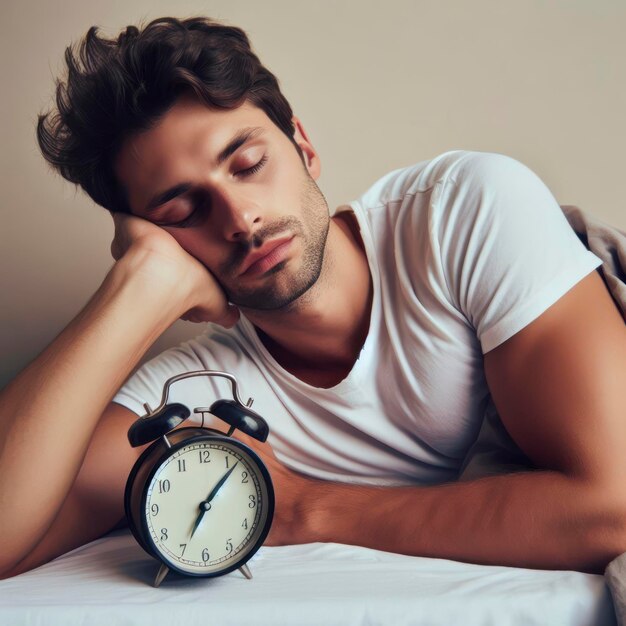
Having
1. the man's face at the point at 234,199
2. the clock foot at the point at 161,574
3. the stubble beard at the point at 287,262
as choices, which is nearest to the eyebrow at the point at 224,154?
the man's face at the point at 234,199

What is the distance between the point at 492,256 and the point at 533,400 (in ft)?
0.88

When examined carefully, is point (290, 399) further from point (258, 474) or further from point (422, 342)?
point (258, 474)

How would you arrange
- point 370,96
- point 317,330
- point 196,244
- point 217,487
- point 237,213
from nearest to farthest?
point 217,487 < point 237,213 < point 196,244 < point 317,330 < point 370,96

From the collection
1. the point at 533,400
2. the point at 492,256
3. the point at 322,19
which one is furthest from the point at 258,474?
the point at 322,19

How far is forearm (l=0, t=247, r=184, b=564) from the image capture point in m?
1.21

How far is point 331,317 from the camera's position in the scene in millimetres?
1638

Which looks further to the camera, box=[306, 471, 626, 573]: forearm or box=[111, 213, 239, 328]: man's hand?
box=[111, 213, 239, 328]: man's hand

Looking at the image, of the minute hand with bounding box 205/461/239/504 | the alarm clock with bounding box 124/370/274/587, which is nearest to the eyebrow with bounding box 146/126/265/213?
the alarm clock with bounding box 124/370/274/587

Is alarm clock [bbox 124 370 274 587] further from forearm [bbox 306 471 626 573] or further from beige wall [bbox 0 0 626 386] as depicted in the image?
beige wall [bbox 0 0 626 386]

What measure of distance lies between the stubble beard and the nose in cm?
2

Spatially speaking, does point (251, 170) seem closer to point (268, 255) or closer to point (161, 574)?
point (268, 255)

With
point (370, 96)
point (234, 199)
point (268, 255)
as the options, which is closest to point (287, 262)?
point (268, 255)

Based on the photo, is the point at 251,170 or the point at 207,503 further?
the point at 251,170

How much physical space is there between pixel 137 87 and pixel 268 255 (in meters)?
0.45
